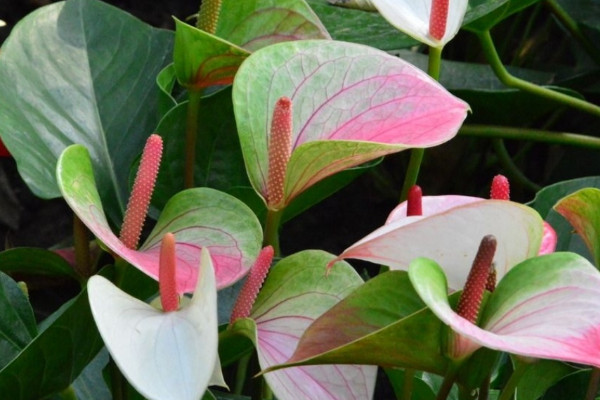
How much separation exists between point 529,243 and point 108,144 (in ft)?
1.24

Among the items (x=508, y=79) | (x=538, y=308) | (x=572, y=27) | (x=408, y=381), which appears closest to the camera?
(x=538, y=308)

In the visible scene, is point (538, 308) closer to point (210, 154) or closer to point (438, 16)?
A: point (438, 16)

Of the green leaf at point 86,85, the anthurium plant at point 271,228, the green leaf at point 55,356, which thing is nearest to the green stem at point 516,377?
the anthurium plant at point 271,228

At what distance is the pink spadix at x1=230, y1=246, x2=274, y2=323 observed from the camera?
0.52m

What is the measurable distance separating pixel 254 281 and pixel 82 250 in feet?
0.70

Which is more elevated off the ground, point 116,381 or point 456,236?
point 456,236

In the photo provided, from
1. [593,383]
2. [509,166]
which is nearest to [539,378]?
[593,383]

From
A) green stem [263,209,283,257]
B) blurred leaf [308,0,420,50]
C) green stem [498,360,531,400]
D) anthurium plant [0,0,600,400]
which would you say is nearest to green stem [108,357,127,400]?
anthurium plant [0,0,600,400]

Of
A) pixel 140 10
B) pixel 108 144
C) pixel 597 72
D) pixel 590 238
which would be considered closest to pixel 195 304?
pixel 590 238

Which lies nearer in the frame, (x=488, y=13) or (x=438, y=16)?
(x=438, y=16)

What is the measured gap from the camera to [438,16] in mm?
594

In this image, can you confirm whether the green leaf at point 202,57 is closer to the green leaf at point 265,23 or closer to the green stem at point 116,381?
the green leaf at point 265,23

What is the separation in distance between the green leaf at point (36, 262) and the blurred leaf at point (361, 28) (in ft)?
0.92

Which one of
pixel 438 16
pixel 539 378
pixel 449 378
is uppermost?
pixel 438 16
